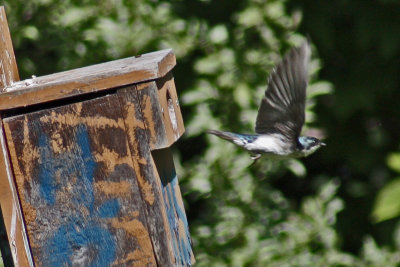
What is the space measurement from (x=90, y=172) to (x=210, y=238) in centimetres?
154

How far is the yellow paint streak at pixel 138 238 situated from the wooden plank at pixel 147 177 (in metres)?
0.02

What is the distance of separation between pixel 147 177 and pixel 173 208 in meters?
0.29

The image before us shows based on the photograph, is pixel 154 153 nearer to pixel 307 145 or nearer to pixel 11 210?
pixel 11 210

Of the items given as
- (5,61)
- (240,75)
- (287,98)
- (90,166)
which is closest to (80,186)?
(90,166)

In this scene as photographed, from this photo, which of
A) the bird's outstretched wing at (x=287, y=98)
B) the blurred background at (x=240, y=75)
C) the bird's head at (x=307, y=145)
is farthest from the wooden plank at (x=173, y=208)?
the blurred background at (x=240, y=75)

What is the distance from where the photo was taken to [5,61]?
99.3 inches

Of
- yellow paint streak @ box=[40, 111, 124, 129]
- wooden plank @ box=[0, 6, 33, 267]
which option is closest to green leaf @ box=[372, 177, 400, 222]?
yellow paint streak @ box=[40, 111, 124, 129]

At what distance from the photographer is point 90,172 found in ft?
7.75

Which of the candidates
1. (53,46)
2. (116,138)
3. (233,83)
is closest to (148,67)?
(116,138)

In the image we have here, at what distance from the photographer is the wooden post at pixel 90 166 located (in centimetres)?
230

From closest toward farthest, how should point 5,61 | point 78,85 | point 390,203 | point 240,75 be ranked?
point 78,85 < point 5,61 < point 390,203 < point 240,75

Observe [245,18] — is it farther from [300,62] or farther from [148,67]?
[148,67]

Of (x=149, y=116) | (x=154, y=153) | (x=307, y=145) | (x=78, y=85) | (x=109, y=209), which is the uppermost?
(x=78, y=85)

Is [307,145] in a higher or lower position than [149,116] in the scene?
lower
